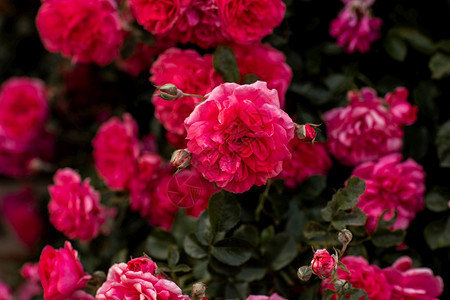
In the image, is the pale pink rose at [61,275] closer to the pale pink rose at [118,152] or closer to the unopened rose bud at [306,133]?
the pale pink rose at [118,152]

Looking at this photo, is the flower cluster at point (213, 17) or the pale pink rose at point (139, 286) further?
the flower cluster at point (213, 17)

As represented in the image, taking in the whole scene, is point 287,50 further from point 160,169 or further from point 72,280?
point 72,280

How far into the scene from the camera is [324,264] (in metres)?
0.61

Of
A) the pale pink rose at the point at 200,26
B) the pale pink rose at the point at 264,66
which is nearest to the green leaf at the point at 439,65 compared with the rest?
the pale pink rose at the point at 264,66

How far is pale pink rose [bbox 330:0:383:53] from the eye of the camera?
920mm

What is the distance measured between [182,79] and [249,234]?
0.28m

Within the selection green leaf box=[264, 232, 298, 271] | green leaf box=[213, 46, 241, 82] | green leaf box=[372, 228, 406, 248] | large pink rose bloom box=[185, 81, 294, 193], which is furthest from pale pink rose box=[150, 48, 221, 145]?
green leaf box=[372, 228, 406, 248]

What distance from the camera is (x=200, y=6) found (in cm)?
79

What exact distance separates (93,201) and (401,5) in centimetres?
72

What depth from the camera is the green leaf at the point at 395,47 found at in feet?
3.12

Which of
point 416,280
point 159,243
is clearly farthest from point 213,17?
point 416,280

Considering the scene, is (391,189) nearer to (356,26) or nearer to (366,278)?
(366,278)

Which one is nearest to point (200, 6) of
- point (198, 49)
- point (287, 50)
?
point (198, 49)

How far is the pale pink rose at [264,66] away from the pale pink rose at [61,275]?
1.30ft
